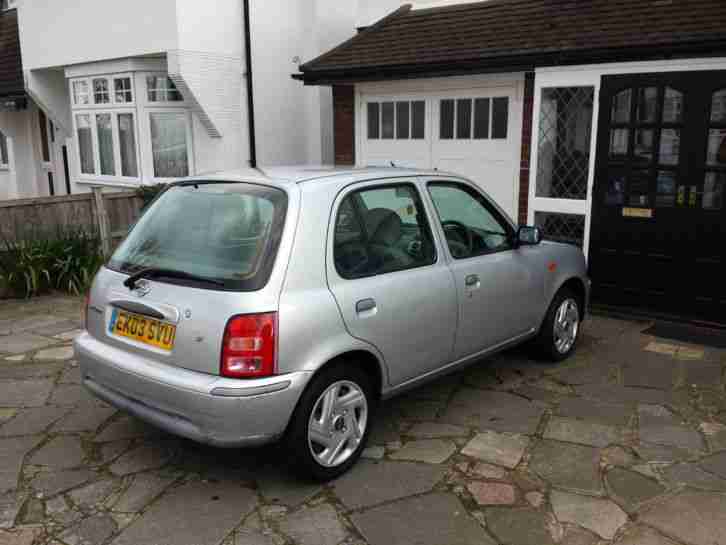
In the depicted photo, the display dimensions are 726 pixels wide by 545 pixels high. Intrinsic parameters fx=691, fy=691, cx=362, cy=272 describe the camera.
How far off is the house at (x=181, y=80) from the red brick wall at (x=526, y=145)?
4.49m

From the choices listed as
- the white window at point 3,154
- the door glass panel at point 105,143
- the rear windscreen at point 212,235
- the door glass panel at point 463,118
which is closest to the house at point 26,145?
the white window at point 3,154

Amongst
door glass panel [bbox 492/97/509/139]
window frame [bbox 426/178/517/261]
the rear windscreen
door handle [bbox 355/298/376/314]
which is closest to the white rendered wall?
door glass panel [bbox 492/97/509/139]

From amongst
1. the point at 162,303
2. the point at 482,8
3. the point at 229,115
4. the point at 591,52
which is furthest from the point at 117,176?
the point at 162,303

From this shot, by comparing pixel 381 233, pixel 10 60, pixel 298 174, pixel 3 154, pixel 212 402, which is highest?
pixel 10 60

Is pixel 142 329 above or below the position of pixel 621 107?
below

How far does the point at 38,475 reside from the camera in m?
3.99

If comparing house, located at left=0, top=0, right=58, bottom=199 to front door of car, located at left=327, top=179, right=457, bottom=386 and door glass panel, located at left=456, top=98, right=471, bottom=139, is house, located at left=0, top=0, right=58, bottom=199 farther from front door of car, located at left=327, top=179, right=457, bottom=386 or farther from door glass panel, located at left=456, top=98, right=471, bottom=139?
front door of car, located at left=327, top=179, right=457, bottom=386

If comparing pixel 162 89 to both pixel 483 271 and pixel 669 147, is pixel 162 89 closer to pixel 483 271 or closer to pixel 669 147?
pixel 669 147

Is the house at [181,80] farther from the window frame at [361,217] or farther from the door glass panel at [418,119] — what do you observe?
the window frame at [361,217]

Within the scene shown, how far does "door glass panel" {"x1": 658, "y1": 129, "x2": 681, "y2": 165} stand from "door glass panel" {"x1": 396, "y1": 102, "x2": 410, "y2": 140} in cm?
344

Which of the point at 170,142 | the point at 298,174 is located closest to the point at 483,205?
the point at 298,174

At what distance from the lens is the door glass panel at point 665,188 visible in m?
6.80

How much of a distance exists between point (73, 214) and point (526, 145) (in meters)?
5.94

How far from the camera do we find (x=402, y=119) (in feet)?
30.3
